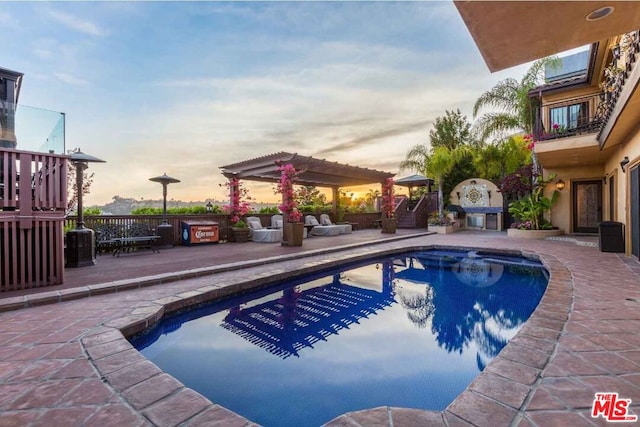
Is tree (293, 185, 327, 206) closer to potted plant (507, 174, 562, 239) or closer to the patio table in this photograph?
potted plant (507, 174, 562, 239)

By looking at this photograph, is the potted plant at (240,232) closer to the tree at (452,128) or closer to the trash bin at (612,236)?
the trash bin at (612,236)

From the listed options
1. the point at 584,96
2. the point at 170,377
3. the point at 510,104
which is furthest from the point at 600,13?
the point at 510,104

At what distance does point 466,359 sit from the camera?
10.9ft

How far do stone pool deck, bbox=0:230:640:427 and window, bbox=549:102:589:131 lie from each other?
9610 mm

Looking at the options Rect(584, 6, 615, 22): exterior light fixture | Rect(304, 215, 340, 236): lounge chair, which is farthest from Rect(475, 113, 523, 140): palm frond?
Rect(584, 6, 615, 22): exterior light fixture

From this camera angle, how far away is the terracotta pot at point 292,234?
9.73 metres

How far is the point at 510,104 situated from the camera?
14.1 m

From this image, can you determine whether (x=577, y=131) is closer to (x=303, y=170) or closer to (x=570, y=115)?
(x=570, y=115)

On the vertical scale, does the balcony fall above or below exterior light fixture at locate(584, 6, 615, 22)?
above

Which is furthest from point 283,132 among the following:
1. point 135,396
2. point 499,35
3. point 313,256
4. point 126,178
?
point 135,396

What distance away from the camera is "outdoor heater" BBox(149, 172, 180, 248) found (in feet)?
31.8

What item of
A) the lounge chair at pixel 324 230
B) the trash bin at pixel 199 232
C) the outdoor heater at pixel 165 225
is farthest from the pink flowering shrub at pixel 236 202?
the lounge chair at pixel 324 230

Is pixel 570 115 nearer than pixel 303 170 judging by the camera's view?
No

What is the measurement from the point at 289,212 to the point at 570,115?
1237 centimetres
